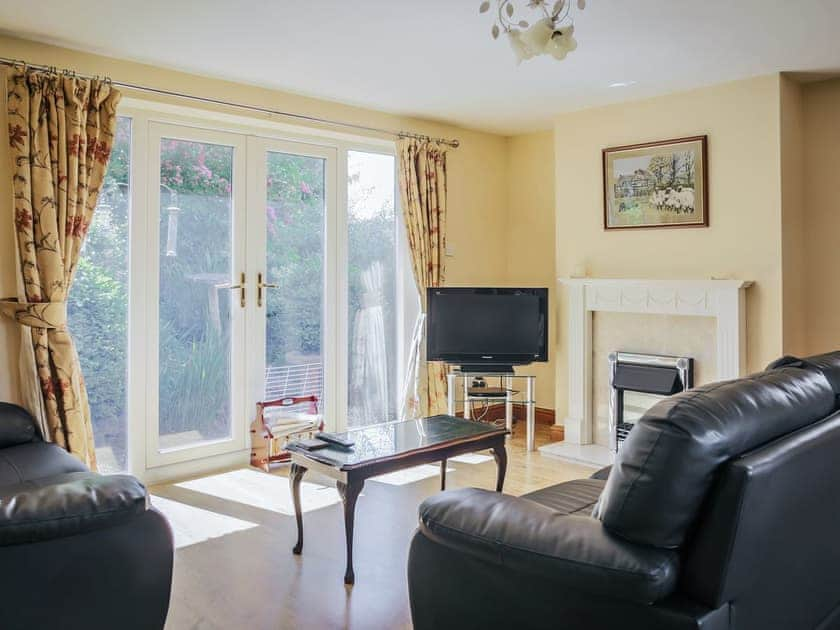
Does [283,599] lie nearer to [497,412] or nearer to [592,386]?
[592,386]

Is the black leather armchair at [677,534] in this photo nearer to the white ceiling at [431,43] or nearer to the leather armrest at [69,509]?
the leather armrest at [69,509]

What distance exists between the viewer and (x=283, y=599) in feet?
8.76

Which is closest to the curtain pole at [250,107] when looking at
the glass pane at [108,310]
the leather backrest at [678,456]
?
the glass pane at [108,310]

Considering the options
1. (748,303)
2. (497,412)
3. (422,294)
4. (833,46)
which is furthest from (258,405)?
(833,46)

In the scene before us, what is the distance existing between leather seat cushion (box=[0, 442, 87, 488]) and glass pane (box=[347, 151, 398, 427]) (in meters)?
2.33

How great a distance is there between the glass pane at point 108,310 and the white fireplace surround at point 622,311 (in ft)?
9.31

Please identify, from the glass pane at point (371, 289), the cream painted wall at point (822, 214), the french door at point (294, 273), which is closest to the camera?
the cream painted wall at point (822, 214)

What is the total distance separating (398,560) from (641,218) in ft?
9.61

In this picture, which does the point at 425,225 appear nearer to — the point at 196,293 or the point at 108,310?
the point at 196,293

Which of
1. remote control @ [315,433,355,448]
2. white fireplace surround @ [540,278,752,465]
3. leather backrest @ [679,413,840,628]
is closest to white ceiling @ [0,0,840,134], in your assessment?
white fireplace surround @ [540,278,752,465]

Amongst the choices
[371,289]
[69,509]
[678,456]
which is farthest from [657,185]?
[69,509]

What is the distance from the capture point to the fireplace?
453 centimetres

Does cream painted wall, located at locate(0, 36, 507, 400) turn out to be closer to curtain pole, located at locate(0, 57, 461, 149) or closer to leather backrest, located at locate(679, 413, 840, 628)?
curtain pole, located at locate(0, 57, 461, 149)

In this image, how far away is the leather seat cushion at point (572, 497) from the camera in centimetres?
231
